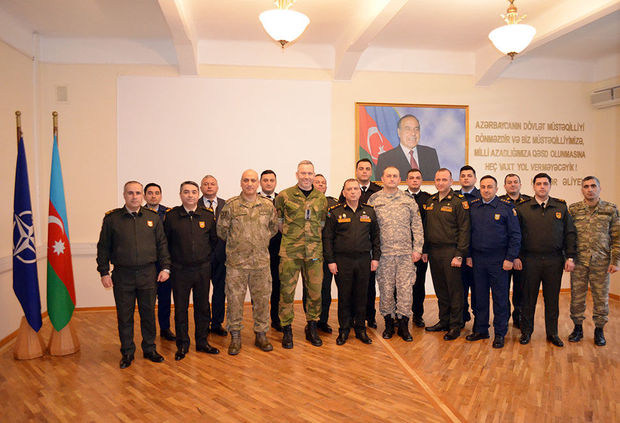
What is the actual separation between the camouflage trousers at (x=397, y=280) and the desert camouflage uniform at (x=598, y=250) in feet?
5.40

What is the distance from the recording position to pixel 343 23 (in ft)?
17.3

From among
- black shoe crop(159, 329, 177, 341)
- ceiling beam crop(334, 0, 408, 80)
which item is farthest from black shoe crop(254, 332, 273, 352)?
ceiling beam crop(334, 0, 408, 80)

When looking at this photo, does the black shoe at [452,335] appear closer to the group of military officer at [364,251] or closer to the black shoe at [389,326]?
the group of military officer at [364,251]

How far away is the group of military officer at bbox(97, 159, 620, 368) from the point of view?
12.6ft

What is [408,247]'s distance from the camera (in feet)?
13.9

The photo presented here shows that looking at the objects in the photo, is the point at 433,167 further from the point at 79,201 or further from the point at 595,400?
the point at 79,201

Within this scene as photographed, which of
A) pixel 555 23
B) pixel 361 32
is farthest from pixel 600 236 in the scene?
pixel 361 32

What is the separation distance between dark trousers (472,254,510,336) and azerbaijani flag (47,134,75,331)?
3.92 meters

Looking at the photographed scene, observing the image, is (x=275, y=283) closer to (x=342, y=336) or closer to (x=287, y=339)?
(x=287, y=339)

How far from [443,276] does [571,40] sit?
3.97 meters

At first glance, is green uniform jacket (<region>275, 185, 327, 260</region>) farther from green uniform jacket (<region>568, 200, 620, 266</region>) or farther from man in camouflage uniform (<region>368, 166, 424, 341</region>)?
green uniform jacket (<region>568, 200, 620, 266</region>)

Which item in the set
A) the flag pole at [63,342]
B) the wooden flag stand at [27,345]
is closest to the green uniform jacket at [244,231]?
the flag pole at [63,342]

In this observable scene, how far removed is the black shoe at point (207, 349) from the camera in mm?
3920

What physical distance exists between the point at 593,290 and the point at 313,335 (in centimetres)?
279
